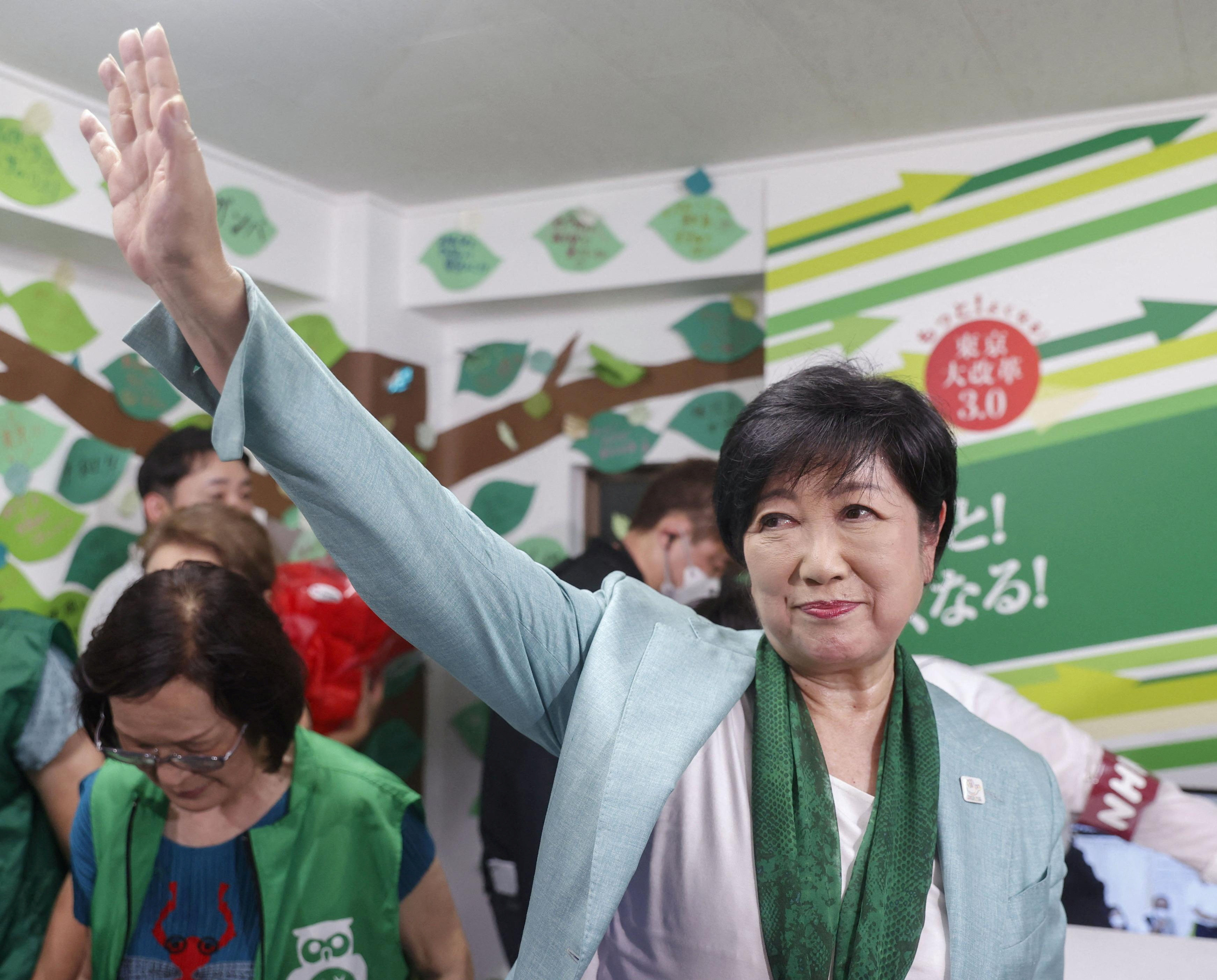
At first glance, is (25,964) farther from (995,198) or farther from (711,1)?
(995,198)

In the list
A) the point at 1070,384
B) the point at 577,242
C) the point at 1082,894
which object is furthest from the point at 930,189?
the point at 1082,894

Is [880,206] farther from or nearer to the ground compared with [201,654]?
farther from the ground

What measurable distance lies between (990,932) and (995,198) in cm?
251

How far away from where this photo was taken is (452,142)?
3.34 metres

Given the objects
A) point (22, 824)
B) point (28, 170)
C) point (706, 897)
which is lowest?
point (22, 824)

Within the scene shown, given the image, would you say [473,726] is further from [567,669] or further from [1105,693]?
[567,669]

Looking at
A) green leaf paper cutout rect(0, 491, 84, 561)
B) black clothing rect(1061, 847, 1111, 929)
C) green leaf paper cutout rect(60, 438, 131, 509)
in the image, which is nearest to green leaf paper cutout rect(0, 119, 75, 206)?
green leaf paper cutout rect(60, 438, 131, 509)

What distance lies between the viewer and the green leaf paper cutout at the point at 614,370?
12.7ft

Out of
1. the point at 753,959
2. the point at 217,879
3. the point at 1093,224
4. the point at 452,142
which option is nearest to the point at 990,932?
the point at 753,959

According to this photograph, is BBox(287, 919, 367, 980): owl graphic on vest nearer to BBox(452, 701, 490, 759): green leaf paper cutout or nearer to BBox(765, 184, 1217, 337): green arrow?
BBox(765, 184, 1217, 337): green arrow

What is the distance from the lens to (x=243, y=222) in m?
3.46

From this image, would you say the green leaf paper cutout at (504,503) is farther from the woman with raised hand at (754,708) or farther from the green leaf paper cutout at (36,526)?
the woman with raised hand at (754,708)

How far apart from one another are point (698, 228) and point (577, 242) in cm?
44

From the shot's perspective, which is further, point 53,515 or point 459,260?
point 459,260
